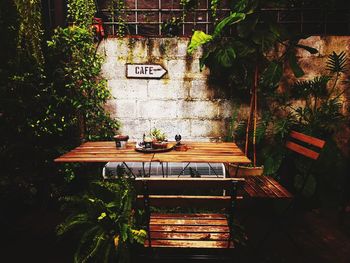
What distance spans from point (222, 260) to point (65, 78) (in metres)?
3.43

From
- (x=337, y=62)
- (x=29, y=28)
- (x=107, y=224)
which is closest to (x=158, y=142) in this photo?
(x=107, y=224)

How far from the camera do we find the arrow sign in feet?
15.6

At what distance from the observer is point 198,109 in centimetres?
491

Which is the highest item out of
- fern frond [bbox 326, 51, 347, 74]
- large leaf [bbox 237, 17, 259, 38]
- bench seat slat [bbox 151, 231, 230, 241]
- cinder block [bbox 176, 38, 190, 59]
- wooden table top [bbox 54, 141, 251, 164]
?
large leaf [bbox 237, 17, 259, 38]

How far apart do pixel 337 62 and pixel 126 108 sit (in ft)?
11.4

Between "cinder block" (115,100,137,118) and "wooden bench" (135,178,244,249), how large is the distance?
2581mm

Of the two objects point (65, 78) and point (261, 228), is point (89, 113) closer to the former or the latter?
point (65, 78)

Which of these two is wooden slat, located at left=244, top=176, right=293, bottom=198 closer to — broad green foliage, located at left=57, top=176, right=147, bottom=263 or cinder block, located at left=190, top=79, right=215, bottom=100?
broad green foliage, located at left=57, top=176, right=147, bottom=263

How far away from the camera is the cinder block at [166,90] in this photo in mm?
4832

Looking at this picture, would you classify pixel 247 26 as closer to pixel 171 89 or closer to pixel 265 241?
pixel 171 89

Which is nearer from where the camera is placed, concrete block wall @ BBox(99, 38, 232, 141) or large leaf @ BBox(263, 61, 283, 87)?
large leaf @ BBox(263, 61, 283, 87)

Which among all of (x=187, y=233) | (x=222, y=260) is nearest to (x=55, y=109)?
(x=187, y=233)

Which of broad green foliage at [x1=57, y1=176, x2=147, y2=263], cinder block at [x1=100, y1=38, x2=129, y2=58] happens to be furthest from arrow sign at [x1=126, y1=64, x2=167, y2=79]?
broad green foliage at [x1=57, y1=176, x2=147, y2=263]

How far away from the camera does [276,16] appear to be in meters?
5.15
